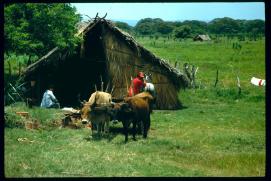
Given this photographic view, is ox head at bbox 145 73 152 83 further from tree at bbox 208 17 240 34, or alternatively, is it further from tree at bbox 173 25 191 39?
tree at bbox 208 17 240 34

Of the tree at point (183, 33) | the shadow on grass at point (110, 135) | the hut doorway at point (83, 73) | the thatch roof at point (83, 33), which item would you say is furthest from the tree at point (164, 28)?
the shadow on grass at point (110, 135)

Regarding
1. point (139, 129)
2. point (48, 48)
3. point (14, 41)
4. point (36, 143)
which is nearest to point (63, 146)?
point (36, 143)

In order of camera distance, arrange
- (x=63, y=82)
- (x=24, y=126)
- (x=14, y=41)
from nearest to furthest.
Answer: (x=24, y=126) < (x=14, y=41) < (x=63, y=82)

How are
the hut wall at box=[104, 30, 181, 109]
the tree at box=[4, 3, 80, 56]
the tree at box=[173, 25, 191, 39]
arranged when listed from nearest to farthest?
the tree at box=[4, 3, 80, 56], the hut wall at box=[104, 30, 181, 109], the tree at box=[173, 25, 191, 39]

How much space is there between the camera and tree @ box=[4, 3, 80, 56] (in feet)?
64.4

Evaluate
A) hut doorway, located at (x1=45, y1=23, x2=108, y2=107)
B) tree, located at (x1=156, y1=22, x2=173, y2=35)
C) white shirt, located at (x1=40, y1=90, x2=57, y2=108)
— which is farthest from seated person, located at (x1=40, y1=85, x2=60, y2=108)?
tree, located at (x1=156, y1=22, x2=173, y2=35)

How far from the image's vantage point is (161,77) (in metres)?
21.8

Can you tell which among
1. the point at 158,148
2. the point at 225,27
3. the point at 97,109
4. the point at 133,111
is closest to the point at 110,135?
the point at 97,109

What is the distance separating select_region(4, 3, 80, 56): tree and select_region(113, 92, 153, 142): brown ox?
245 inches

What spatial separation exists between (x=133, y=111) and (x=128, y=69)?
23.9ft

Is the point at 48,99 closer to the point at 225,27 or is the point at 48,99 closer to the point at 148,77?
the point at 148,77

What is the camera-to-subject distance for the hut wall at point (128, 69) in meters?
20.6
